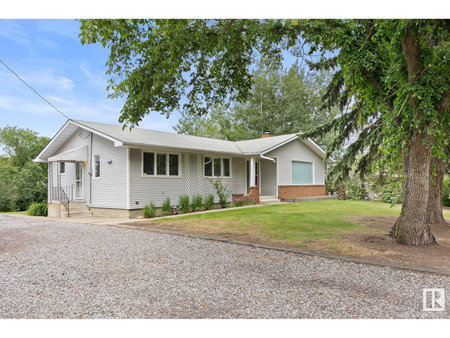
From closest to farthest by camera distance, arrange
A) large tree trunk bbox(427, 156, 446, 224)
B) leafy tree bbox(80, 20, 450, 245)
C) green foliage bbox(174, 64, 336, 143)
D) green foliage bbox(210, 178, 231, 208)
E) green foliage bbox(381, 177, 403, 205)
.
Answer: leafy tree bbox(80, 20, 450, 245) < green foliage bbox(381, 177, 403, 205) < large tree trunk bbox(427, 156, 446, 224) < green foliage bbox(210, 178, 231, 208) < green foliage bbox(174, 64, 336, 143)

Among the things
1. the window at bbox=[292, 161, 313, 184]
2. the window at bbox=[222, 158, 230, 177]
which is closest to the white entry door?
the window at bbox=[222, 158, 230, 177]

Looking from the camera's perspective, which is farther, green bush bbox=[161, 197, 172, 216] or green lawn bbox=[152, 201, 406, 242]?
green bush bbox=[161, 197, 172, 216]

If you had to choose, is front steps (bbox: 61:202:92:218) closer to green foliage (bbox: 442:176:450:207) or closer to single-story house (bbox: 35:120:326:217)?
single-story house (bbox: 35:120:326:217)

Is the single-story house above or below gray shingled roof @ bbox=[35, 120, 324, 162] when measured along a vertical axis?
below

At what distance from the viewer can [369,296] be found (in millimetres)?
3395

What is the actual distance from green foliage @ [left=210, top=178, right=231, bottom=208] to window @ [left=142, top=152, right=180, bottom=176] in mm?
2203

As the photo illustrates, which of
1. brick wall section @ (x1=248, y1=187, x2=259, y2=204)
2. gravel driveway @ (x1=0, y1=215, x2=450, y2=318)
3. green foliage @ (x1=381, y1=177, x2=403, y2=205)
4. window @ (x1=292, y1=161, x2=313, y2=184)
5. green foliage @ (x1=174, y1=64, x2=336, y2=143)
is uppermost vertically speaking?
green foliage @ (x1=174, y1=64, x2=336, y2=143)

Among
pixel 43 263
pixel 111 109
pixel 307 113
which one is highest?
pixel 307 113

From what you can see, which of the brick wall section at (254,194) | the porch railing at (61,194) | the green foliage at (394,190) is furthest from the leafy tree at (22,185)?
the green foliage at (394,190)

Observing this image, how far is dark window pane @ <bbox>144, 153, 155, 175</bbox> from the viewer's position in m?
12.4

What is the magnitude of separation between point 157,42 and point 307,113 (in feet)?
80.8

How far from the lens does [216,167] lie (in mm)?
15273
